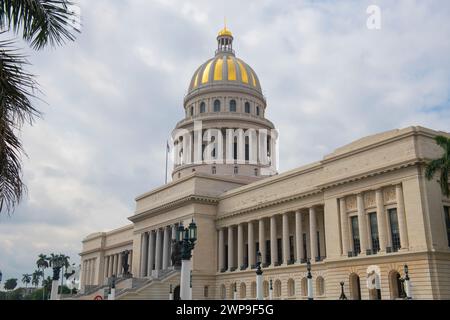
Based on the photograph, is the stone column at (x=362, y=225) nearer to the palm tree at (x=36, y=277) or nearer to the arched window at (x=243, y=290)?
the arched window at (x=243, y=290)

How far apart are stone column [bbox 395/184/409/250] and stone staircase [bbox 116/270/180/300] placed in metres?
31.0

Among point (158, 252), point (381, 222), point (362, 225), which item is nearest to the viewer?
point (381, 222)

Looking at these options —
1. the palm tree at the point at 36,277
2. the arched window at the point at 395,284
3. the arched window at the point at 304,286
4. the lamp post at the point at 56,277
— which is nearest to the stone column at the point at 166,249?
the arched window at the point at 304,286

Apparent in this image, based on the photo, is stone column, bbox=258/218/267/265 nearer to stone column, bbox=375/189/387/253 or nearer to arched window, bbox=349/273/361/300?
arched window, bbox=349/273/361/300

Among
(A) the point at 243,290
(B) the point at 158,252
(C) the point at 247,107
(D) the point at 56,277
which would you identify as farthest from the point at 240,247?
(C) the point at 247,107

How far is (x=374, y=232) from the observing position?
44750 mm

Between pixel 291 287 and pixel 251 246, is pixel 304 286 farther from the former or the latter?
pixel 251 246

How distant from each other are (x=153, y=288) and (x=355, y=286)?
87.1 feet

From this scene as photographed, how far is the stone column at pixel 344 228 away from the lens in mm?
46438

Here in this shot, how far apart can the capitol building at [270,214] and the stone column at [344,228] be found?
0.10m

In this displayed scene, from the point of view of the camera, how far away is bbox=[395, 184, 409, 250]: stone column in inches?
1625
